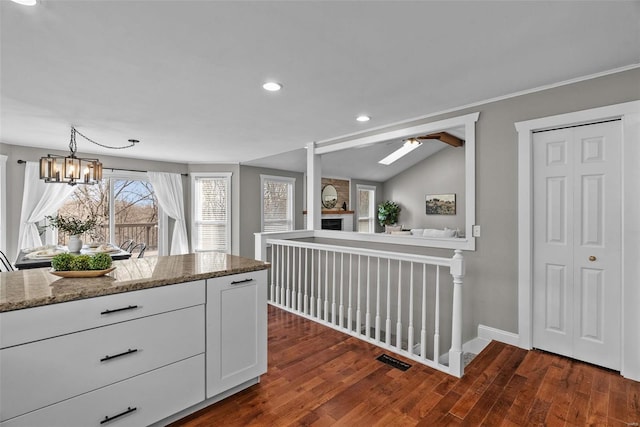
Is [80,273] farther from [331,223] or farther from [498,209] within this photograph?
[331,223]

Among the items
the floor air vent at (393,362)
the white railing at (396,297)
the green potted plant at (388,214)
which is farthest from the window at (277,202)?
the floor air vent at (393,362)

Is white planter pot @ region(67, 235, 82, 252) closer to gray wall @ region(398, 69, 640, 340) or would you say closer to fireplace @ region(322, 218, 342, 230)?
gray wall @ region(398, 69, 640, 340)

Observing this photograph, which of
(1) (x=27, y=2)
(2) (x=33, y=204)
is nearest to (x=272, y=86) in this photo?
(1) (x=27, y=2)

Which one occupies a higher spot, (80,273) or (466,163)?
(466,163)

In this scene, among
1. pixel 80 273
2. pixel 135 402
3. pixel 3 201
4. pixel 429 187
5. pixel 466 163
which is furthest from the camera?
pixel 429 187

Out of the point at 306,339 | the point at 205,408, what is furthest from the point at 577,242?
the point at 205,408

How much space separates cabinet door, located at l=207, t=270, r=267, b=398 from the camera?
1.96 m

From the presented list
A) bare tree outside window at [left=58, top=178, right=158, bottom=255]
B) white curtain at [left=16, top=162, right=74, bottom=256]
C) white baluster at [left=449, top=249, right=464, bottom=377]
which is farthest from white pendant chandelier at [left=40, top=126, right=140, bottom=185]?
white baluster at [left=449, top=249, right=464, bottom=377]

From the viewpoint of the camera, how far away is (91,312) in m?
1.54

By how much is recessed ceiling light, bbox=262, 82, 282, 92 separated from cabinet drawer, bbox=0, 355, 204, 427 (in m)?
2.12

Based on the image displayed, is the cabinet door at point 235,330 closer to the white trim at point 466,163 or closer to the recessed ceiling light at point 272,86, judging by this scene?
the recessed ceiling light at point 272,86

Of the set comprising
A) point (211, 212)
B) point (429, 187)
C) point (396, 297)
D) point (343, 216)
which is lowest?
point (396, 297)

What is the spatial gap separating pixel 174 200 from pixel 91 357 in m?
5.42

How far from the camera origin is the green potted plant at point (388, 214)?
29.8 ft
